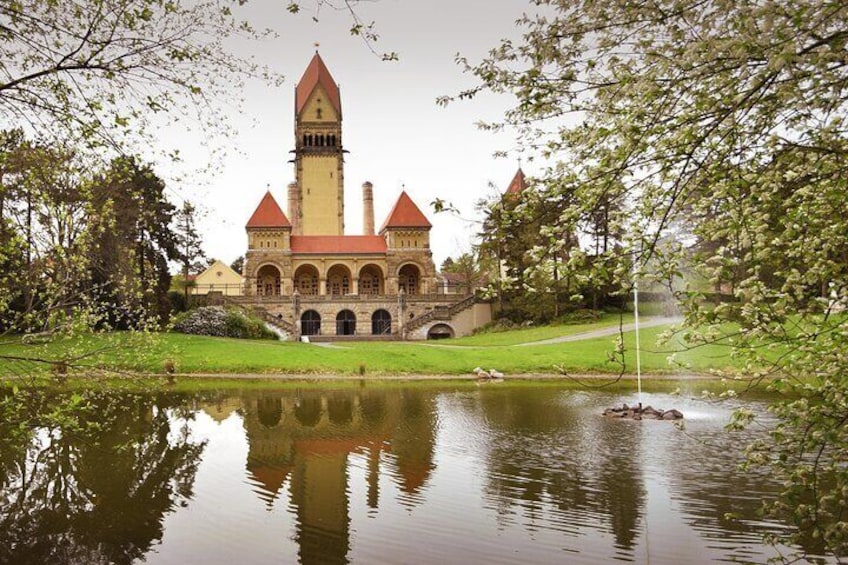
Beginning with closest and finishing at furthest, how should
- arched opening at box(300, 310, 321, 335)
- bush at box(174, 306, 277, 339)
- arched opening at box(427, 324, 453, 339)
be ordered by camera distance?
bush at box(174, 306, 277, 339) < arched opening at box(427, 324, 453, 339) < arched opening at box(300, 310, 321, 335)

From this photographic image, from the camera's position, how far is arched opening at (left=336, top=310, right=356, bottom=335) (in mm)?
49094

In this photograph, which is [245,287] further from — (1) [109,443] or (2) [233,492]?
(2) [233,492]

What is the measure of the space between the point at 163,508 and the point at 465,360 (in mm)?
19763

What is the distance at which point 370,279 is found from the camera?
58688 millimetres

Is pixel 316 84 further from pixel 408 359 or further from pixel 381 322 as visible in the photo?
pixel 408 359

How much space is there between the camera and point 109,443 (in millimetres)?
11219

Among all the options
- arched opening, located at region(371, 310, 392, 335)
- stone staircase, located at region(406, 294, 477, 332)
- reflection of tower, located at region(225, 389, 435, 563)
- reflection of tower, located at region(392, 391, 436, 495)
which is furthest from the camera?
arched opening, located at region(371, 310, 392, 335)

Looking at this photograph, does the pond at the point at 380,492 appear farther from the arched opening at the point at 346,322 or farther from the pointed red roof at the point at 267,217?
the pointed red roof at the point at 267,217

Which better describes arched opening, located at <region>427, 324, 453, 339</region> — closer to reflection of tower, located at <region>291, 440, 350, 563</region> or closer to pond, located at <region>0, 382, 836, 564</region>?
pond, located at <region>0, 382, 836, 564</region>

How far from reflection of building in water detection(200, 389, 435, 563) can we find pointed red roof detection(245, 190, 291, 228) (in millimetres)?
36957

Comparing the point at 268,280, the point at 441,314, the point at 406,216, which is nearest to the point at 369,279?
the point at 406,216

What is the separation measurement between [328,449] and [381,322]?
3845cm

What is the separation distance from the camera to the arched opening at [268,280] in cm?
5569

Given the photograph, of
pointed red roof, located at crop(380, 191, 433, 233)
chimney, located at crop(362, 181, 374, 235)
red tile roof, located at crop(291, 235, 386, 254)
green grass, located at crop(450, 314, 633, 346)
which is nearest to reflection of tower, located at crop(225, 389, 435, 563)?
green grass, located at crop(450, 314, 633, 346)
